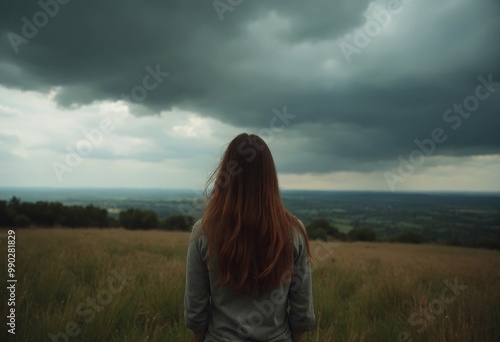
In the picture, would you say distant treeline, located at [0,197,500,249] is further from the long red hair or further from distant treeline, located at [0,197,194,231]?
the long red hair

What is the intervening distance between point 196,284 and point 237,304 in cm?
31

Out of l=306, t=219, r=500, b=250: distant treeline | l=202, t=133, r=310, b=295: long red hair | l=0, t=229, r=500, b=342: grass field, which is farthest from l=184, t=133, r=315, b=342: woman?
l=306, t=219, r=500, b=250: distant treeline

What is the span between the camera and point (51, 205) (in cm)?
4488

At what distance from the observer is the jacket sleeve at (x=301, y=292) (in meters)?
2.07

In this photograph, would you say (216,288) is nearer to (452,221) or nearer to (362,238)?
(362,238)

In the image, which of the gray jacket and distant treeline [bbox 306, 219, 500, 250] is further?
distant treeline [bbox 306, 219, 500, 250]

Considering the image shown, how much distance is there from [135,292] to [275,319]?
11.9 feet

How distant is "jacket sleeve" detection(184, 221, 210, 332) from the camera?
6.43 feet

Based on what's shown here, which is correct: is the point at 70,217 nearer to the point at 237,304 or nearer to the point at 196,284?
the point at 196,284

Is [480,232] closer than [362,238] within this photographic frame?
Yes

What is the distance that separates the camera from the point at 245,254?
1858 mm

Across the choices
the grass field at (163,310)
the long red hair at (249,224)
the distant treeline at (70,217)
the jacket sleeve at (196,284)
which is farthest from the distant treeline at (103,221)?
the long red hair at (249,224)

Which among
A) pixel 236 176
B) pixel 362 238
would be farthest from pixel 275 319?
pixel 362 238

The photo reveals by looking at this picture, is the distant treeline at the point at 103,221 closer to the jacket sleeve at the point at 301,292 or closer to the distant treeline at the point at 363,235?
the distant treeline at the point at 363,235
